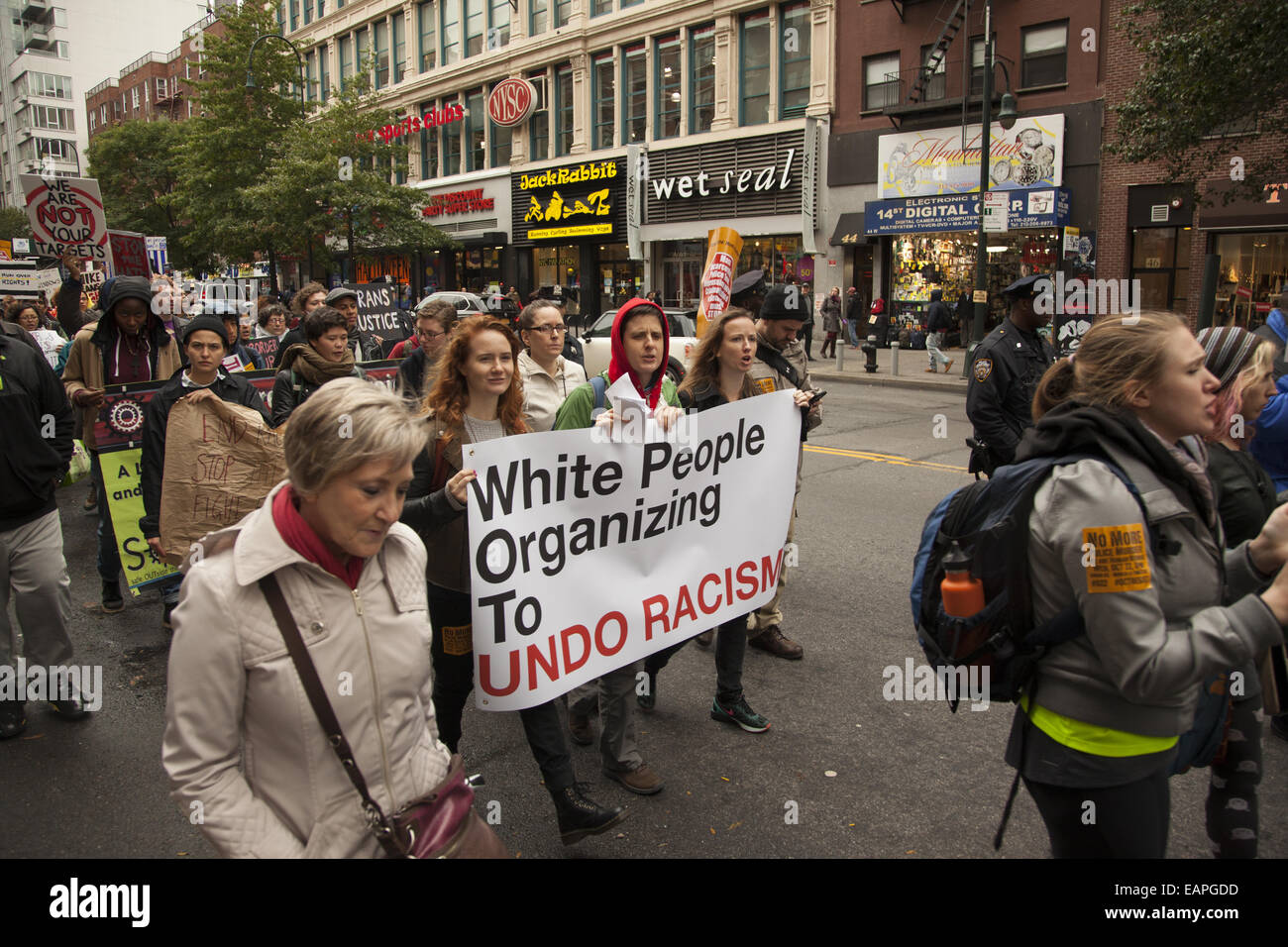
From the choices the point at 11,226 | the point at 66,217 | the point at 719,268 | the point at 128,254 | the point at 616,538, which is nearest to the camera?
the point at 616,538

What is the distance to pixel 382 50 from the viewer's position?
143 feet

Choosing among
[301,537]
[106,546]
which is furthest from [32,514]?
[301,537]

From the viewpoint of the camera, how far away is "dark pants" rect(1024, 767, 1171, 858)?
2.00 meters

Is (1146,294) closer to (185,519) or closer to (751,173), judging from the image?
(751,173)

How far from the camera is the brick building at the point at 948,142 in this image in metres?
22.6

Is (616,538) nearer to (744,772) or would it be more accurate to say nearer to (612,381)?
(612,381)

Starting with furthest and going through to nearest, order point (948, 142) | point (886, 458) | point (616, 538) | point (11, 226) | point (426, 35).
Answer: point (11, 226), point (426, 35), point (948, 142), point (886, 458), point (616, 538)

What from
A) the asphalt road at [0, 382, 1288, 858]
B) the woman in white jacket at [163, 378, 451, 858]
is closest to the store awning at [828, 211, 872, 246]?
the asphalt road at [0, 382, 1288, 858]

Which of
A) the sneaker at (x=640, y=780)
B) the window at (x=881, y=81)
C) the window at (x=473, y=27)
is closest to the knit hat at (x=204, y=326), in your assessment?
the sneaker at (x=640, y=780)

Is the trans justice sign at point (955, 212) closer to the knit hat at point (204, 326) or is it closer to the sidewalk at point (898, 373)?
the sidewalk at point (898, 373)

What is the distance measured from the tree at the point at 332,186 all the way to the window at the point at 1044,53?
61.2 ft

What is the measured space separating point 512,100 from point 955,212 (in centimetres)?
2033

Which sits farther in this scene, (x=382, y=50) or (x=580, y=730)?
(x=382, y=50)

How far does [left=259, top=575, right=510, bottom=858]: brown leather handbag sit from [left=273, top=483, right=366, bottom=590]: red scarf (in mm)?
84
